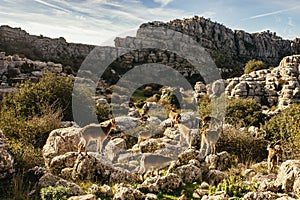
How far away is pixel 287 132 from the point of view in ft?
41.9

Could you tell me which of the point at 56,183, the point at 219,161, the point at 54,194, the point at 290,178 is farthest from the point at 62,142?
the point at 290,178

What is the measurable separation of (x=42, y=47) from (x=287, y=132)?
74.2 m

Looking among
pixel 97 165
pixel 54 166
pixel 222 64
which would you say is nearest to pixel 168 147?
pixel 97 165

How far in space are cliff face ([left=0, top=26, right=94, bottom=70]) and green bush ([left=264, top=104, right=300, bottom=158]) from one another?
53722mm

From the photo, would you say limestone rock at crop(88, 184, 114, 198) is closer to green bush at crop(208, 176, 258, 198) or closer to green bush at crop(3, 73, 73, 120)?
green bush at crop(208, 176, 258, 198)

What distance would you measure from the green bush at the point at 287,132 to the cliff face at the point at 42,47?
176 feet

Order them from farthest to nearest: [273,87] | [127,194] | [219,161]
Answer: [273,87], [219,161], [127,194]

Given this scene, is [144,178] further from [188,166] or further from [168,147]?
[168,147]

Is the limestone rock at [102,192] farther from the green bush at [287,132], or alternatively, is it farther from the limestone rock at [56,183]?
the green bush at [287,132]

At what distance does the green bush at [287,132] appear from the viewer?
1058 cm

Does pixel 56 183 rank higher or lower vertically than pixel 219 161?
lower

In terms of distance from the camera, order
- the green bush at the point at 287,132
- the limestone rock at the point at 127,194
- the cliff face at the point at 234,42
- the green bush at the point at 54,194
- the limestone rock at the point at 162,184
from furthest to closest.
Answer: the cliff face at the point at 234,42 → the green bush at the point at 287,132 → the limestone rock at the point at 162,184 → the limestone rock at the point at 127,194 → the green bush at the point at 54,194

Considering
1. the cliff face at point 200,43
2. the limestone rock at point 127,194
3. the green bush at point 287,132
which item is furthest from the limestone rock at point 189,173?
the cliff face at point 200,43

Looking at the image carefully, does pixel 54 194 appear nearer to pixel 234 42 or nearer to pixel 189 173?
pixel 189 173
